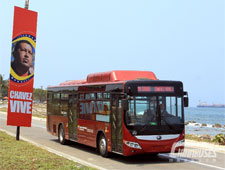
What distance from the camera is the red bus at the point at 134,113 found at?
42.2 ft

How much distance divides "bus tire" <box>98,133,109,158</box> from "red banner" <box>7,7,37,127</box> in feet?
17.1

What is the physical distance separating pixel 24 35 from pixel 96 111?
5.81 metres

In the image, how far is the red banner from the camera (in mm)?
18109

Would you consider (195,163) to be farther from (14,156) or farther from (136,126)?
(14,156)

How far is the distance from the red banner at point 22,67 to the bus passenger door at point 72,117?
7.02 feet

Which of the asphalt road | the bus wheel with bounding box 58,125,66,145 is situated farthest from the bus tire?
→ the bus wheel with bounding box 58,125,66,145

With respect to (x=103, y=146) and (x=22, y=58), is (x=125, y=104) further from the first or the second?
(x=22, y=58)

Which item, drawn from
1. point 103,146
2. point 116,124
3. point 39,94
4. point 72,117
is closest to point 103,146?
point 103,146

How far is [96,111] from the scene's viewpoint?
1512 centimetres

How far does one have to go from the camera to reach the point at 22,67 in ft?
60.1

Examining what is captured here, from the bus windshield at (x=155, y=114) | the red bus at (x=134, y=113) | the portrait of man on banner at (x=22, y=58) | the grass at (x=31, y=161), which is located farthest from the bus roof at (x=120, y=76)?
the portrait of man on banner at (x=22, y=58)

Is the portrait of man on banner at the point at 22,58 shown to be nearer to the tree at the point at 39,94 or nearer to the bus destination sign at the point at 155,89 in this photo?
the bus destination sign at the point at 155,89

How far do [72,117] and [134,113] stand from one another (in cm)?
539

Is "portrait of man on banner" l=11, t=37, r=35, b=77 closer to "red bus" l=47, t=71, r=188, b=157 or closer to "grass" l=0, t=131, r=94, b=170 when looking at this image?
"red bus" l=47, t=71, r=188, b=157
